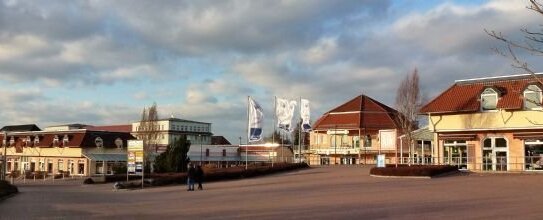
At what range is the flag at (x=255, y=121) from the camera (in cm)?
4453

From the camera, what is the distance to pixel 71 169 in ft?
244

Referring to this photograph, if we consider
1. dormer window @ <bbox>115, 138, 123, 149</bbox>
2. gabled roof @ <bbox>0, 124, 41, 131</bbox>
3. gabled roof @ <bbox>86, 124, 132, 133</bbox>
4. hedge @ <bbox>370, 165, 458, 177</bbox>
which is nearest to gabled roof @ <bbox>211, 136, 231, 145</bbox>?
gabled roof @ <bbox>86, 124, 132, 133</bbox>

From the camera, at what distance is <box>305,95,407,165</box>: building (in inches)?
2795

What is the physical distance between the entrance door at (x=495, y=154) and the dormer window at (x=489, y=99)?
2.10m

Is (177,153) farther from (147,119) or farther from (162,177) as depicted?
(147,119)

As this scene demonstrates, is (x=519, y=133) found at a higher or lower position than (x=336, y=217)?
higher

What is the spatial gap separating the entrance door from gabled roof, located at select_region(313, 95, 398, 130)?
30287mm

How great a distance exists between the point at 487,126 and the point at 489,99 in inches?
77.8

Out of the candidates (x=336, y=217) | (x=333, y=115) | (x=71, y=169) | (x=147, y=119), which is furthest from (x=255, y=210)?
(x=71, y=169)

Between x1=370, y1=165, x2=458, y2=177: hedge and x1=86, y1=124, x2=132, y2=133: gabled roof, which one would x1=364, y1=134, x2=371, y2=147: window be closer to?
x1=370, y1=165, x2=458, y2=177: hedge

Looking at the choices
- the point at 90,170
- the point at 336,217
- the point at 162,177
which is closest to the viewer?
the point at 336,217

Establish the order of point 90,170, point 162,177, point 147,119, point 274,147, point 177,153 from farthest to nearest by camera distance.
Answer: point 274,147, point 90,170, point 147,119, point 177,153, point 162,177

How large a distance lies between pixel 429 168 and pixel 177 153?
20506 millimetres

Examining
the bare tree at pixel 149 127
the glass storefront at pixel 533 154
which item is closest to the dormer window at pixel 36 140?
the bare tree at pixel 149 127
